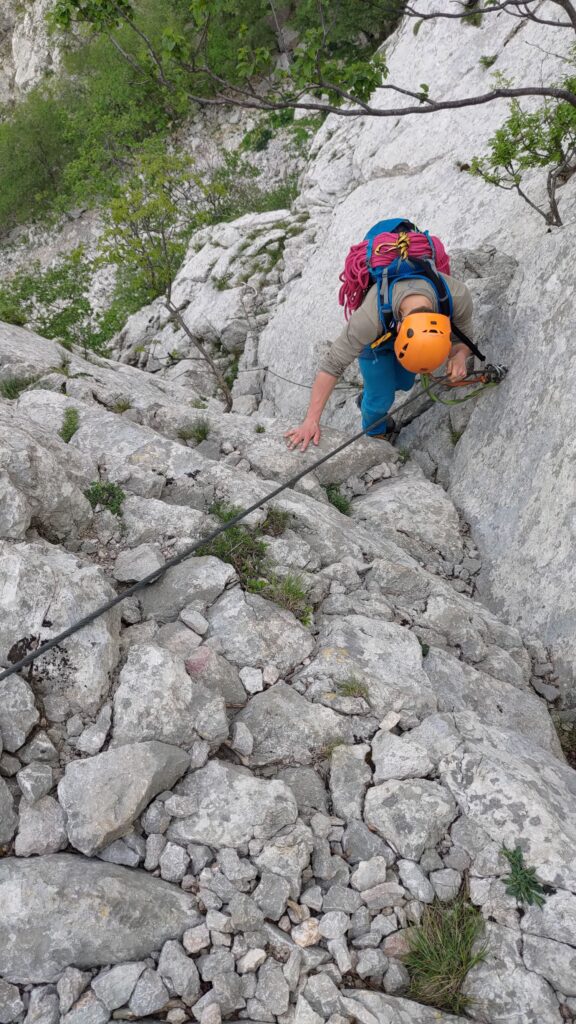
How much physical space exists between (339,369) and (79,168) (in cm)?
1938

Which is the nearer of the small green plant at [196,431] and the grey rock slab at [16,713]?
the grey rock slab at [16,713]

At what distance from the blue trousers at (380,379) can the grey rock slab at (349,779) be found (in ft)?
14.1

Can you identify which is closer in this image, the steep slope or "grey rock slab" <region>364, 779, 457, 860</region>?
the steep slope

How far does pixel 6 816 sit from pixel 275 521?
2.95 meters

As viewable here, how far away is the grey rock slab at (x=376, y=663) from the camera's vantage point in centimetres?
389

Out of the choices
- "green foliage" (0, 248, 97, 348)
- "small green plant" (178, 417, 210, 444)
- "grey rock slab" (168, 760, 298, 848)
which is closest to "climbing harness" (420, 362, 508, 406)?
"small green plant" (178, 417, 210, 444)

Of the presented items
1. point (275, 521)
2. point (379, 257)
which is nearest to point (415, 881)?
point (275, 521)

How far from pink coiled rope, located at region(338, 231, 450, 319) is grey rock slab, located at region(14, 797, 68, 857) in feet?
17.6

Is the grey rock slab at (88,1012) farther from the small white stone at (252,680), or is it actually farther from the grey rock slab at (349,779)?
the small white stone at (252,680)

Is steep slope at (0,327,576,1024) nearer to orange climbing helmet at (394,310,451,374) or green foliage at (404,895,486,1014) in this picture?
green foliage at (404,895,486,1014)

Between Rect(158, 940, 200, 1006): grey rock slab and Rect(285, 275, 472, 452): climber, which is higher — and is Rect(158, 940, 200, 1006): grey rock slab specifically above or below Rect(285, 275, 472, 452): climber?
below

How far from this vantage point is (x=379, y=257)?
18.9 ft

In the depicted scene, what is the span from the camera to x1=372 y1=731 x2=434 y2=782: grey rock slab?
3.42 m

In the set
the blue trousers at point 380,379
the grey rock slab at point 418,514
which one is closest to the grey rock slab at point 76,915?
the grey rock slab at point 418,514
